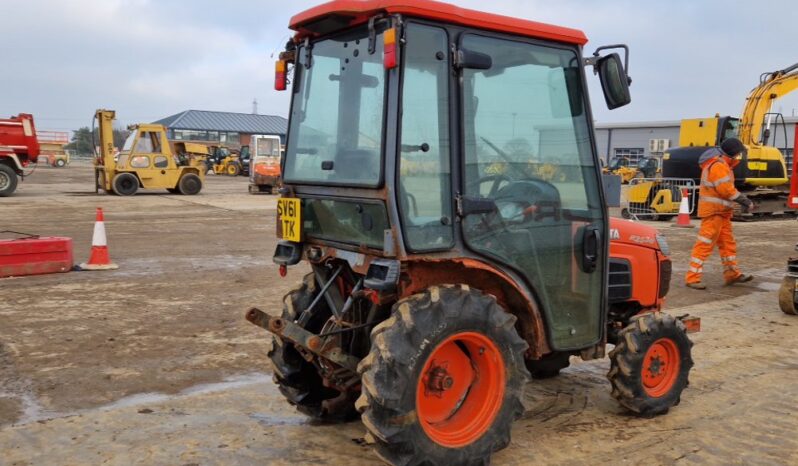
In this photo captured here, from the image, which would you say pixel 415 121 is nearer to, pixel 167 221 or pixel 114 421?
pixel 114 421

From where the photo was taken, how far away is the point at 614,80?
3.70 meters

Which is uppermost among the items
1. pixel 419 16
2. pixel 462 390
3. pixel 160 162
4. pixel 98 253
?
pixel 160 162

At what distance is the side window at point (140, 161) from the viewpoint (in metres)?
A: 22.5

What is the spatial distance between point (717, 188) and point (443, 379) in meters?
6.14

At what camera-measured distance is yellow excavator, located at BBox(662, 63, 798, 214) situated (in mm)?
16812

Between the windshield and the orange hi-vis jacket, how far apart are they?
606 centimetres

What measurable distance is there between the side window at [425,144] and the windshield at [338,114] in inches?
5.7

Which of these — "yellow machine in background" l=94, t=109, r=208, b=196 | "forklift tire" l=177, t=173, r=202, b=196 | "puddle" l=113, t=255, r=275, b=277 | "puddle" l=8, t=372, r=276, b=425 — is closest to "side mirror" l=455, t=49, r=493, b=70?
"puddle" l=8, t=372, r=276, b=425

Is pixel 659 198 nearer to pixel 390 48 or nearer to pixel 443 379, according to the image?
pixel 443 379

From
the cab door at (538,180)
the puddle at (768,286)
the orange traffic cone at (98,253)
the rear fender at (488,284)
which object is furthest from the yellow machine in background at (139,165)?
the rear fender at (488,284)

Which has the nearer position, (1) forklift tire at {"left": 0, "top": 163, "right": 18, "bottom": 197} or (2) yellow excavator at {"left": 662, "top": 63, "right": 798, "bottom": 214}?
(2) yellow excavator at {"left": 662, "top": 63, "right": 798, "bottom": 214}

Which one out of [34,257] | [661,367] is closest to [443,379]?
[661,367]

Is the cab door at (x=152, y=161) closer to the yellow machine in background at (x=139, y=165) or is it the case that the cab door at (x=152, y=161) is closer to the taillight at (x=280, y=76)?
the yellow machine in background at (x=139, y=165)

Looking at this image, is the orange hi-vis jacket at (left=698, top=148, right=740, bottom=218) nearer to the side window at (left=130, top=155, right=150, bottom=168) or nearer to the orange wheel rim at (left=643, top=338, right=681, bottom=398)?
the orange wheel rim at (left=643, top=338, right=681, bottom=398)
